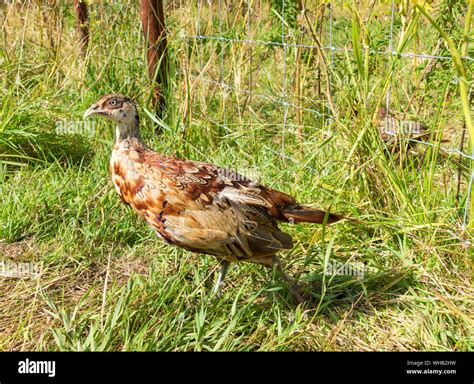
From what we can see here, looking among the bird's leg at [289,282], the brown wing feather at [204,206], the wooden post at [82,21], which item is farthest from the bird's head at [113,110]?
the wooden post at [82,21]

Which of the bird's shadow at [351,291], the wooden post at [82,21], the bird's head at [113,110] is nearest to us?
the bird's shadow at [351,291]

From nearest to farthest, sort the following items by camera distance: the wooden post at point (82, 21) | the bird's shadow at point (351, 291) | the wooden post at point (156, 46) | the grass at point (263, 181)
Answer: the grass at point (263, 181) → the bird's shadow at point (351, 291) → the wooden post at point (156, 46) → the wooden post at point (82, 21)

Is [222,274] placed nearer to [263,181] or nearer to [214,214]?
[214,214]

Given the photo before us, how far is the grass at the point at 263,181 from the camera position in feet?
8.79

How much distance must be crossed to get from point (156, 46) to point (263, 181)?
60.9 inches

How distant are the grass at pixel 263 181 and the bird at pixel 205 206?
22 cm

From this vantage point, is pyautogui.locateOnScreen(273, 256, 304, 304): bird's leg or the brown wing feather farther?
pyautogui.locateOnScreen(273, 256, 304, 304): bird's leg

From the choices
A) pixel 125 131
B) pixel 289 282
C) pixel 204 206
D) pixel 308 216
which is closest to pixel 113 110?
pixel 125 131

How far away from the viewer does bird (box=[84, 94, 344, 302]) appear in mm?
2717


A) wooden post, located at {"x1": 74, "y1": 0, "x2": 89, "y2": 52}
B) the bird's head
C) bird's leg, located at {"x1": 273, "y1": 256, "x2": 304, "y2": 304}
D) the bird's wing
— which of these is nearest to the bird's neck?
the bird's head

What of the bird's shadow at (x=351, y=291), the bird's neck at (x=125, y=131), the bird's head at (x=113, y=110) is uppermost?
the bird's head at (x=113, y=110)

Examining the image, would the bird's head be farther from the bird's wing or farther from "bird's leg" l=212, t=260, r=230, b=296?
"bird's leg" l=212, t=260, r=230, b=296

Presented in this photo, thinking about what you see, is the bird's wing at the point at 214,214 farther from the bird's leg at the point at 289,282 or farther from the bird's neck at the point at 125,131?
the bird's neck at the point at 125,131

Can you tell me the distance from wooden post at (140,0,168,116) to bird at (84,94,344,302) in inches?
61.3
